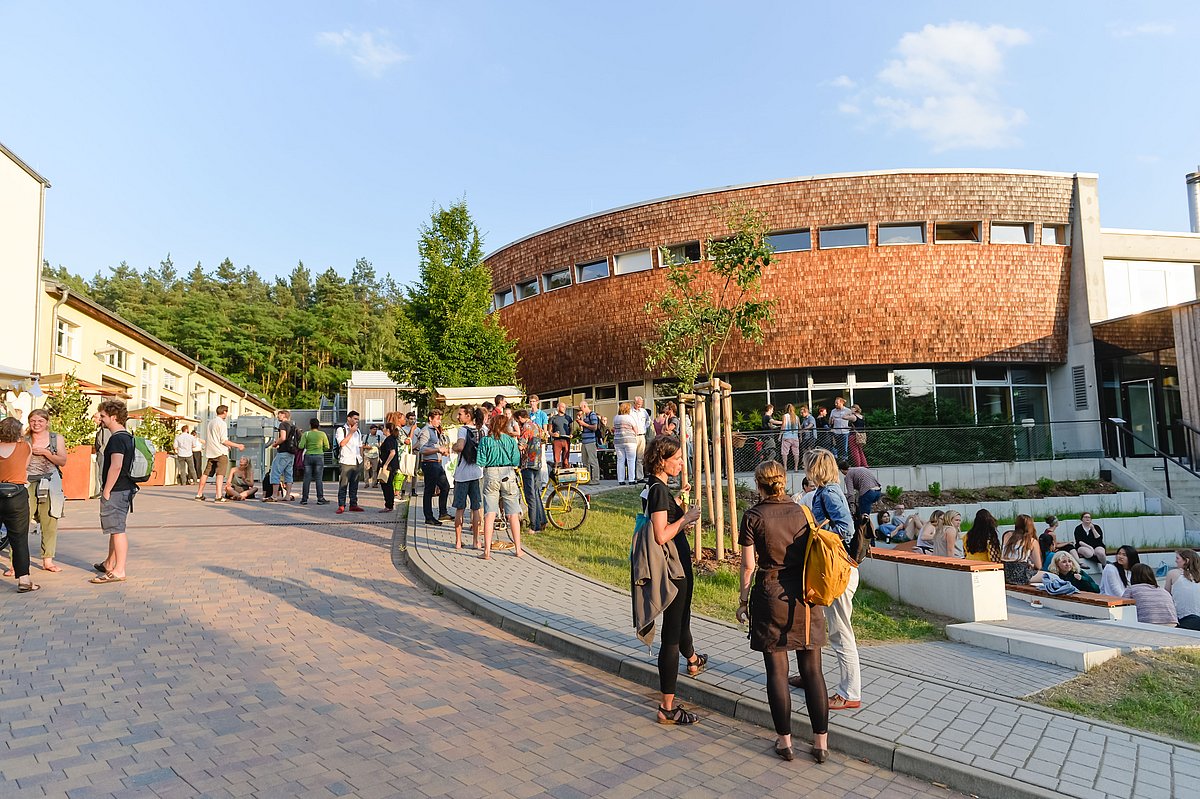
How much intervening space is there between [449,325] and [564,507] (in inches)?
588

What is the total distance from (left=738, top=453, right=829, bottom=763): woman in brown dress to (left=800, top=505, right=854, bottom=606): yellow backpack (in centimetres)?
4

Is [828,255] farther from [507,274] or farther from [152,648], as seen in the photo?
[152,648]

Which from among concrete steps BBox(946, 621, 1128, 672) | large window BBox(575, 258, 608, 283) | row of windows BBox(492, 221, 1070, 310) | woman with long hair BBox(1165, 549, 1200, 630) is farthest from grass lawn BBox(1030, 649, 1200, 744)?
large window BBox(575, 258, 608, 283)

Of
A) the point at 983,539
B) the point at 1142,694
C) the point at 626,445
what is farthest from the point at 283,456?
the point at 1142,694

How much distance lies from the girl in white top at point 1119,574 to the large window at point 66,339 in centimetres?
2876

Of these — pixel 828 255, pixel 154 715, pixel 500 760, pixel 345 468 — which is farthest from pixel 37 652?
pixel 828 255

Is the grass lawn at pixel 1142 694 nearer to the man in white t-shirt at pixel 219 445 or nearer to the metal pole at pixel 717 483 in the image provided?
the metal pole at pixel 717 483

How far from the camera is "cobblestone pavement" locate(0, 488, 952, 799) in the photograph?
3.72 metres

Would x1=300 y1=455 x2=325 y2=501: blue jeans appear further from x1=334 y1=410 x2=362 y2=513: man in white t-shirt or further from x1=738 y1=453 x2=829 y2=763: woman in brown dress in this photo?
x1=738 y1=453 x2=829 y2=763: woman in brown dress

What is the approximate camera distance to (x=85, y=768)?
372 cm

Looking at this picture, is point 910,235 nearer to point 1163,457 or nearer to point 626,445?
point 1163,457

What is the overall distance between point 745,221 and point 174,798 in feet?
29.6

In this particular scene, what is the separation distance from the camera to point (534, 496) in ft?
36.4

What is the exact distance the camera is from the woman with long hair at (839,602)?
15.6ft
